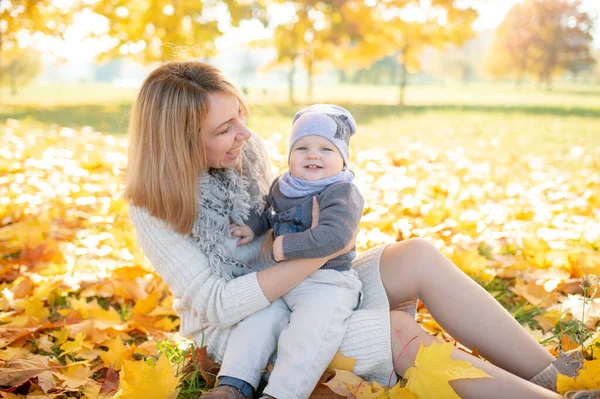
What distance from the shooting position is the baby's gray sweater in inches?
69.7

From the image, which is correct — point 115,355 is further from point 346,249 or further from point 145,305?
→ point 346,249

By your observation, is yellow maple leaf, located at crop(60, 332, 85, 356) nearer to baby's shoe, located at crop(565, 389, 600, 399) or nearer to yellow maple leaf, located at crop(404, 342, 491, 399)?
yellow maple leaf, located at crop(404, 342, 491, 399)

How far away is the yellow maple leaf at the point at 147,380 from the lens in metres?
1.58

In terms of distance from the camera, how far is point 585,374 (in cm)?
151

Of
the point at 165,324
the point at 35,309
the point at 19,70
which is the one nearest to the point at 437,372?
the point at 165,324

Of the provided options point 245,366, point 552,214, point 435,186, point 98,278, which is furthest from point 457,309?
point 435,186

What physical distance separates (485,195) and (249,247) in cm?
268

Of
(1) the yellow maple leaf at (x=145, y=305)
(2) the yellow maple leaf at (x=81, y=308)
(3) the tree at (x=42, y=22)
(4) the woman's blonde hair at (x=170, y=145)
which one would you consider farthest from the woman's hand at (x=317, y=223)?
(3) the tree at (x=42, y=22)

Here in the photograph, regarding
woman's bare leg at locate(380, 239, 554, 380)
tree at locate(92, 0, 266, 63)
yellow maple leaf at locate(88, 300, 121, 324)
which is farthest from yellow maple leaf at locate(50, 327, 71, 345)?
tree at locate(92, 0, 266, 63)

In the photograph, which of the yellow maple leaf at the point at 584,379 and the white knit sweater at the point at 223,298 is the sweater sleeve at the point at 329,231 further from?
the yellow maple leaf at the point at 584,379

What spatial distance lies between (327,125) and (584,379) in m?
1.08

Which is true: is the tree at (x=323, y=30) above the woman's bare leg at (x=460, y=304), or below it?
above

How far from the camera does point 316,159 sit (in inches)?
76.0

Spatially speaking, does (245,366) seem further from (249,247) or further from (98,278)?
(98,278)
